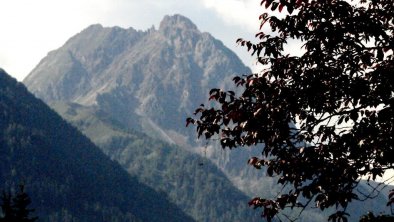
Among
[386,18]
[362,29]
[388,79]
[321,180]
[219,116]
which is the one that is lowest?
[321,180]

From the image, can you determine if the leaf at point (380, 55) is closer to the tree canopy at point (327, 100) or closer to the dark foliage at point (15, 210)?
the tree canopy at point (327, 100)

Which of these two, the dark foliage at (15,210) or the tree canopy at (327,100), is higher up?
the tree canopy at (327,100)

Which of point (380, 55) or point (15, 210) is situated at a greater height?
point (380, 55)

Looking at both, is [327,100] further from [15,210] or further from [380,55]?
[15,210]

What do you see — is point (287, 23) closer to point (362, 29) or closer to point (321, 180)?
point (362, 29)

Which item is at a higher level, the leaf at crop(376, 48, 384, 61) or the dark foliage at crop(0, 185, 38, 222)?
the leaf at crop(376, 48, 384, 61)

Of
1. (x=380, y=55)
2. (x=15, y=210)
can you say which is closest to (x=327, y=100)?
(x=380, y=55)

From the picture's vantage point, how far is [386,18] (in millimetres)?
13102

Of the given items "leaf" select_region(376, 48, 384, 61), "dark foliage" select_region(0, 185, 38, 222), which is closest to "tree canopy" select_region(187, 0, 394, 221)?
"leaf" select_region(376, 48, 384, 61)

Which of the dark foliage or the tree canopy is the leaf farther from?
the dark foliage

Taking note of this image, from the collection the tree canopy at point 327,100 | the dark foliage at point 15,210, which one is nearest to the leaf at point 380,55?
the tree canopy at point 327,100

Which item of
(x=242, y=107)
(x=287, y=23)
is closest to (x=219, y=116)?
(x=242, y=107)

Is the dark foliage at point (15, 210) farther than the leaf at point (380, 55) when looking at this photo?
Yes

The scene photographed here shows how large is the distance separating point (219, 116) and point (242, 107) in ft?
2.82
